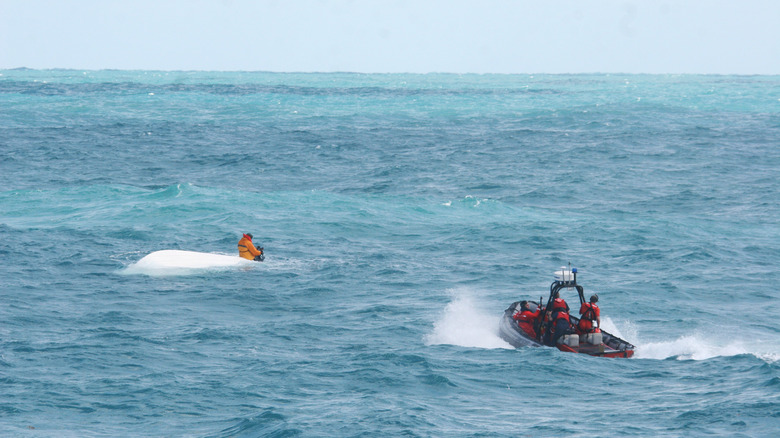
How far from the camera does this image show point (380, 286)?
30438 mm

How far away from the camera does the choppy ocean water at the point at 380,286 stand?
1853 cm

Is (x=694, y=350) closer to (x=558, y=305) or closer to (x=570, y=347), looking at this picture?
(x=570, y=347)

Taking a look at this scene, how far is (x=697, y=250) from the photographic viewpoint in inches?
1399

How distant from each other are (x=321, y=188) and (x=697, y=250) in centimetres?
2422

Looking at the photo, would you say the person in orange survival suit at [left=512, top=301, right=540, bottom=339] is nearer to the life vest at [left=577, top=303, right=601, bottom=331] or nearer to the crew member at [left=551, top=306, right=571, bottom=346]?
the crew member at [left=551, top=306, right=571, bottom=346]

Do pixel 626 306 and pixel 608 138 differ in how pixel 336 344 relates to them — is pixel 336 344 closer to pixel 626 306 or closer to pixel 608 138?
pixel 626 306

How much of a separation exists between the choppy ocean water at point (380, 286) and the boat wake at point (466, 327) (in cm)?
10

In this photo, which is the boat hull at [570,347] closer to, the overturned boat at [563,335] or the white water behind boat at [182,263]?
the overturned boat at [563,335]

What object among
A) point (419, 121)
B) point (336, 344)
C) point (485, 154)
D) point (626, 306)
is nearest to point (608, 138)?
point (485, 154)

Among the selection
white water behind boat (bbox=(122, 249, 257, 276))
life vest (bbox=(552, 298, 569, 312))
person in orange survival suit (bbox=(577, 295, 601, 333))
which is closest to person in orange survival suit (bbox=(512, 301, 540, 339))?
life vest (bbox=(552, 298, 569, 312))

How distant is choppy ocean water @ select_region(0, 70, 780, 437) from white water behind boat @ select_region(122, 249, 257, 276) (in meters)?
0.22

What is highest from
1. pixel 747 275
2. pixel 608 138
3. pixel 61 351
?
pixel 608 138

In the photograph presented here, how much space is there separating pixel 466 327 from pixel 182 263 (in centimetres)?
1228

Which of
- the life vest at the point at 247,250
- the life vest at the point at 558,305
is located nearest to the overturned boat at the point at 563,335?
the life vest at the point at 558,305
